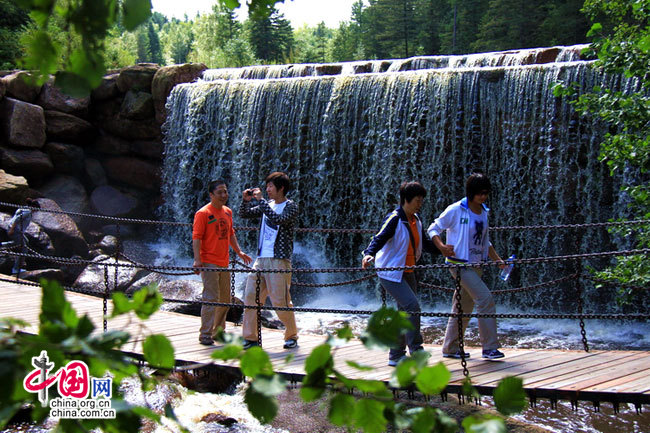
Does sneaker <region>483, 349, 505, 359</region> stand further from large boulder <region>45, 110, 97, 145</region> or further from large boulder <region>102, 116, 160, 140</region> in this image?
large boulder <region>45, 110, 97, 145</region>

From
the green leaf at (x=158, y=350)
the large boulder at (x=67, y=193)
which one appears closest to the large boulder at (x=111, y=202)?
the large boulder at (x=67, y=193)

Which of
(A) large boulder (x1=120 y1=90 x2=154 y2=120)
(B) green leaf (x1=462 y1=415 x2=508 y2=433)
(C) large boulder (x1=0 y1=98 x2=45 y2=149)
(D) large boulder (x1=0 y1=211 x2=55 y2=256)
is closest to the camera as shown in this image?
(B) green leaf (x1=462 y1=415 x2=508 y2=433)

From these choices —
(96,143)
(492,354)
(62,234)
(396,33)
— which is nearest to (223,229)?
(492,354)

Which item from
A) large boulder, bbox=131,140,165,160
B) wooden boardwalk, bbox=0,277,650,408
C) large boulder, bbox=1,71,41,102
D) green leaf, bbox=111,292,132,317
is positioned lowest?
wooden boardwalk, bbox=0,277,650,408

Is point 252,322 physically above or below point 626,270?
below

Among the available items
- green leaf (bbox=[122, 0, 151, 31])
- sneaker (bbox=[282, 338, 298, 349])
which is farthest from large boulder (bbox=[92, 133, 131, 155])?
green leaf (bbox=[122, 0, 151, 31])

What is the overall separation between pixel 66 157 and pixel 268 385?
19.0 metres

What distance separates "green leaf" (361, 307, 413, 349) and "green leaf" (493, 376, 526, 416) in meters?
0.21

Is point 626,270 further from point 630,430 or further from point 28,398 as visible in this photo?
point 28,398

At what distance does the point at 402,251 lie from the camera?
5516 mm

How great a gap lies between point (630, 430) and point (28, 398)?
6.80 meters

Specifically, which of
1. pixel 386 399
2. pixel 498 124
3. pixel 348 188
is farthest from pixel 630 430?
pixel 348 188

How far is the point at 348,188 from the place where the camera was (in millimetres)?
14766

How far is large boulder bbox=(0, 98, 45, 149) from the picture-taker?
1723 cm
